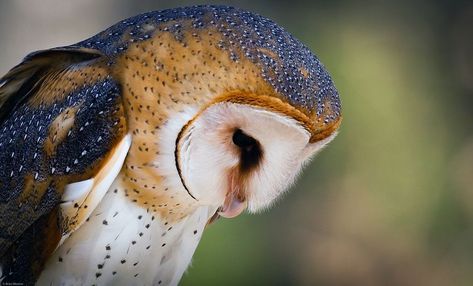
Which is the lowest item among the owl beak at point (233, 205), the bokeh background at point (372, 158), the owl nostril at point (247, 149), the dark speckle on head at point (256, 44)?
the bokeh background at point (372, 158)

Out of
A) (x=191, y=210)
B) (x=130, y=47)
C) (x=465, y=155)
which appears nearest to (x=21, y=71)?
(x=130, y=47)

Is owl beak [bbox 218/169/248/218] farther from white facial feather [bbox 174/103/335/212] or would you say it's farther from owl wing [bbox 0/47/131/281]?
owl wing [bbox 0/47/131/281]

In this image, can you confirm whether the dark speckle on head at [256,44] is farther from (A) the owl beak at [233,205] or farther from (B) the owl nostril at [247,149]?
(A) the owl beak at [233,205]

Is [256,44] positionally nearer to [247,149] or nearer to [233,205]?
[247,149]

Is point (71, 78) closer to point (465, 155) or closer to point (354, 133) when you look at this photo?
point (354, 133)

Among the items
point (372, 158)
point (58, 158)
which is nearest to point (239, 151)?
point (58, 158)

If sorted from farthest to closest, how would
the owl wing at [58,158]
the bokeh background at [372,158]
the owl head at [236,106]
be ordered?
1. the bokeh background at [372,158]
2. the owl wing at [58,158]
3. the owl head at [236,106]

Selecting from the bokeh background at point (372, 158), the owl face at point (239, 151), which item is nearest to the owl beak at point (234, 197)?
the owl face at point (239, 151)

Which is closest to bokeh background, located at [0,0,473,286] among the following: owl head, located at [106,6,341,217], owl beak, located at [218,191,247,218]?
owl beak, located at [218,191,247,218]
